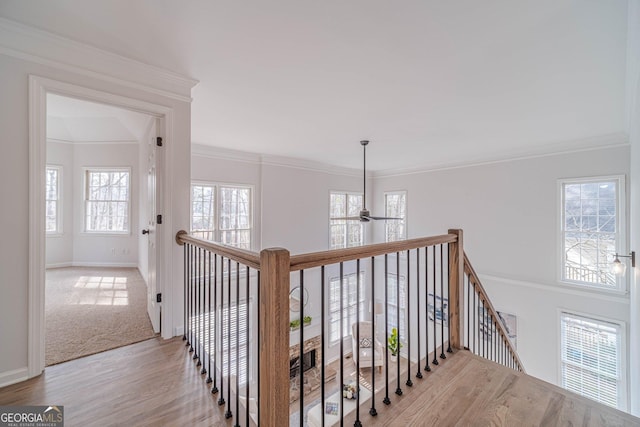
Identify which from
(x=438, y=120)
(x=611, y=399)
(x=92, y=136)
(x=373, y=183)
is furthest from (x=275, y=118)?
(x=611, y=399)

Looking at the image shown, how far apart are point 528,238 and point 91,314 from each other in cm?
671

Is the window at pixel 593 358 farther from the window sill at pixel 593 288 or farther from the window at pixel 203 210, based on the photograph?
the window at pixel 203 210

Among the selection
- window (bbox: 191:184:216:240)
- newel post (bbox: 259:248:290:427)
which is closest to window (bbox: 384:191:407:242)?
window (bbox: 191:184:216:240)

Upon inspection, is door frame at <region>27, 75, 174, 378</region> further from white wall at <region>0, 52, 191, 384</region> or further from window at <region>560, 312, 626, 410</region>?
window at <region>560, 312, 626, 410</region>

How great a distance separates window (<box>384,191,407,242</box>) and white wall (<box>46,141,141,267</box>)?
19.8 feet

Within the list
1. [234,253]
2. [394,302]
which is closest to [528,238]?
[394,302]

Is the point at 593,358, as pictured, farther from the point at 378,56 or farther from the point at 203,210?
the point at 203,210

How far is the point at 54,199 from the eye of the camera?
507 cm

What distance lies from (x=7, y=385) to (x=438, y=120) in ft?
15.2

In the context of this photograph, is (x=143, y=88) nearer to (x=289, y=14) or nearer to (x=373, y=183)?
(x=289, y=14)

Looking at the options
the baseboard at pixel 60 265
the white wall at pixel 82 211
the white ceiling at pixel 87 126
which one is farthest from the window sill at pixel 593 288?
the baseboard at pixel 60 265

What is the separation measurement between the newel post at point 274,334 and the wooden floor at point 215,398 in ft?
2.06

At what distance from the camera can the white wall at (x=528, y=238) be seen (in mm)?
4207

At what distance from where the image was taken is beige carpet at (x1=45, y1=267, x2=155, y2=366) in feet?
7.19
